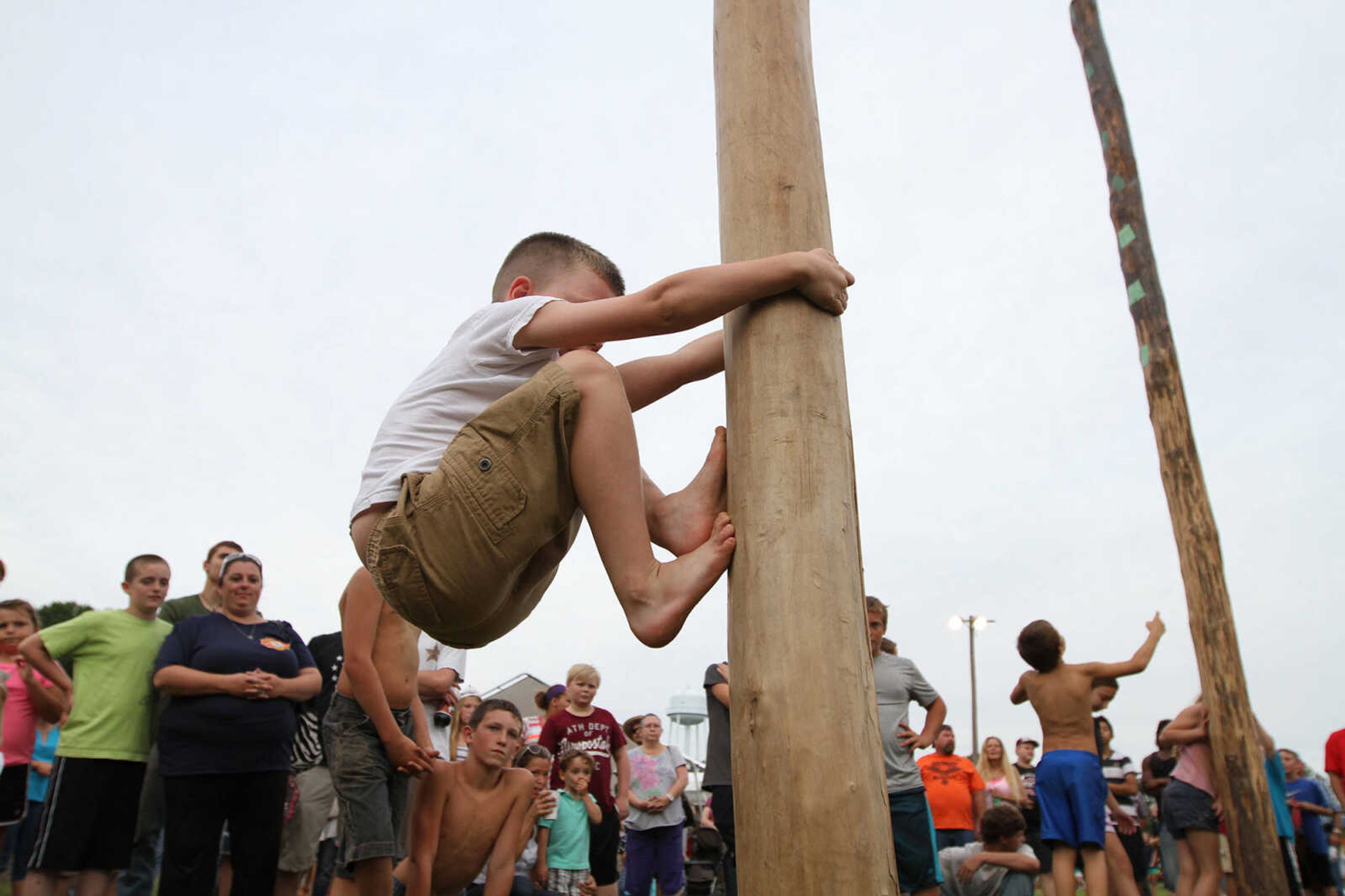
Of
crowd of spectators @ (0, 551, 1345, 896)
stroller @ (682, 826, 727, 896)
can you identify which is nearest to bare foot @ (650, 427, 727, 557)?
crowd of spectators @ (0, 551, 1345, 896)

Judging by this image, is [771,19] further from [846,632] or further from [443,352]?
[846,632]

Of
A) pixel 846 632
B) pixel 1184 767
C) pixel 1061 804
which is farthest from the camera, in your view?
pixel 1184 767

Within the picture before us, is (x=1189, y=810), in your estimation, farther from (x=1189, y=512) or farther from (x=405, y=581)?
(x=405, y=581)

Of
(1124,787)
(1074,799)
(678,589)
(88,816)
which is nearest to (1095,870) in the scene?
(1074,799)

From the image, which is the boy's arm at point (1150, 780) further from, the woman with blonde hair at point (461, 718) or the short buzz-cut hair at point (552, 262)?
the short buzz-cut hair at point (552, 262)

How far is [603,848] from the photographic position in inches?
237

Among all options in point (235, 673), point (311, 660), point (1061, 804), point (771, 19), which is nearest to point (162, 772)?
point (235, 673)

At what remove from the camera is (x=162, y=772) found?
3.83 m

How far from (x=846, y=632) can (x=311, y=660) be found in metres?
3.42

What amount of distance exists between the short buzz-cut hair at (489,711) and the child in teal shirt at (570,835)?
1.06 meters

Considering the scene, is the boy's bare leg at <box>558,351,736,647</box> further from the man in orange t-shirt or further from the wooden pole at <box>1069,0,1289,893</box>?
the man in orange t-shirt

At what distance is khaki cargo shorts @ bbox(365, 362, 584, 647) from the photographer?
2016 millimetres

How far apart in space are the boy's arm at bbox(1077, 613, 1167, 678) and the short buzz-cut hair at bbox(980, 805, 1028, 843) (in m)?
0.96

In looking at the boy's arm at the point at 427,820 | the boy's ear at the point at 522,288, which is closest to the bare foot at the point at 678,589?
the boy's ear at the point at 522,288
